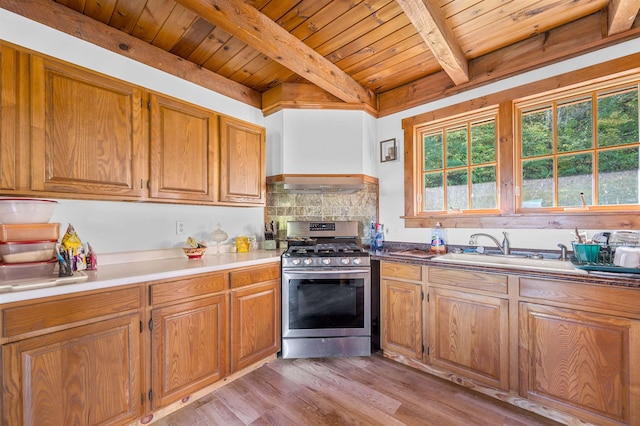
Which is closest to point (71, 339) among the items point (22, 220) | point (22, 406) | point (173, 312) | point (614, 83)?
point (22, 406)

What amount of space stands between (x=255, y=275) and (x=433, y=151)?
203 cm

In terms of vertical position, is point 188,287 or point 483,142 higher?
point 483,142

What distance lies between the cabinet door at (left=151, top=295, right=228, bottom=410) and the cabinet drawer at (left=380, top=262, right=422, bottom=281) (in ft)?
4.21

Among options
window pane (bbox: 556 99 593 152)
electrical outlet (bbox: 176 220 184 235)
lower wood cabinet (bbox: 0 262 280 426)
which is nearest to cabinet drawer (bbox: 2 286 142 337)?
lower wood cabinet (bbox: 0 262 280 426)

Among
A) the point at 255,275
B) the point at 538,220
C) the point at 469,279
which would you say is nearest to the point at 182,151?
the point at 255,275

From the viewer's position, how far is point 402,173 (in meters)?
2.81

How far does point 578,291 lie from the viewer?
150cm

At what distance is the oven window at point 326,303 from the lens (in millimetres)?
2285

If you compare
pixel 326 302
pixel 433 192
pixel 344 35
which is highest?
pixel 344 35

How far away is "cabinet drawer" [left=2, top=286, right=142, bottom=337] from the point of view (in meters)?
1.16

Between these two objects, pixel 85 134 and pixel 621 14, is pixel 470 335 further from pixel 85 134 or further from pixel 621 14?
pixel 85 134

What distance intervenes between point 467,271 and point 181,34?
2613 millimetres

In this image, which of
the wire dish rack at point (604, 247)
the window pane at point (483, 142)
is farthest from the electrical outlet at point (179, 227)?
the wire dish rack at point (604, 247)

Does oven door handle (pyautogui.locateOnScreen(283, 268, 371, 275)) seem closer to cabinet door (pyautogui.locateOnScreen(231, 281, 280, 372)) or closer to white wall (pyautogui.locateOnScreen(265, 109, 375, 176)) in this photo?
cabinet door (pyautogui.locateOnScreen(231, 281, 280, 372))
